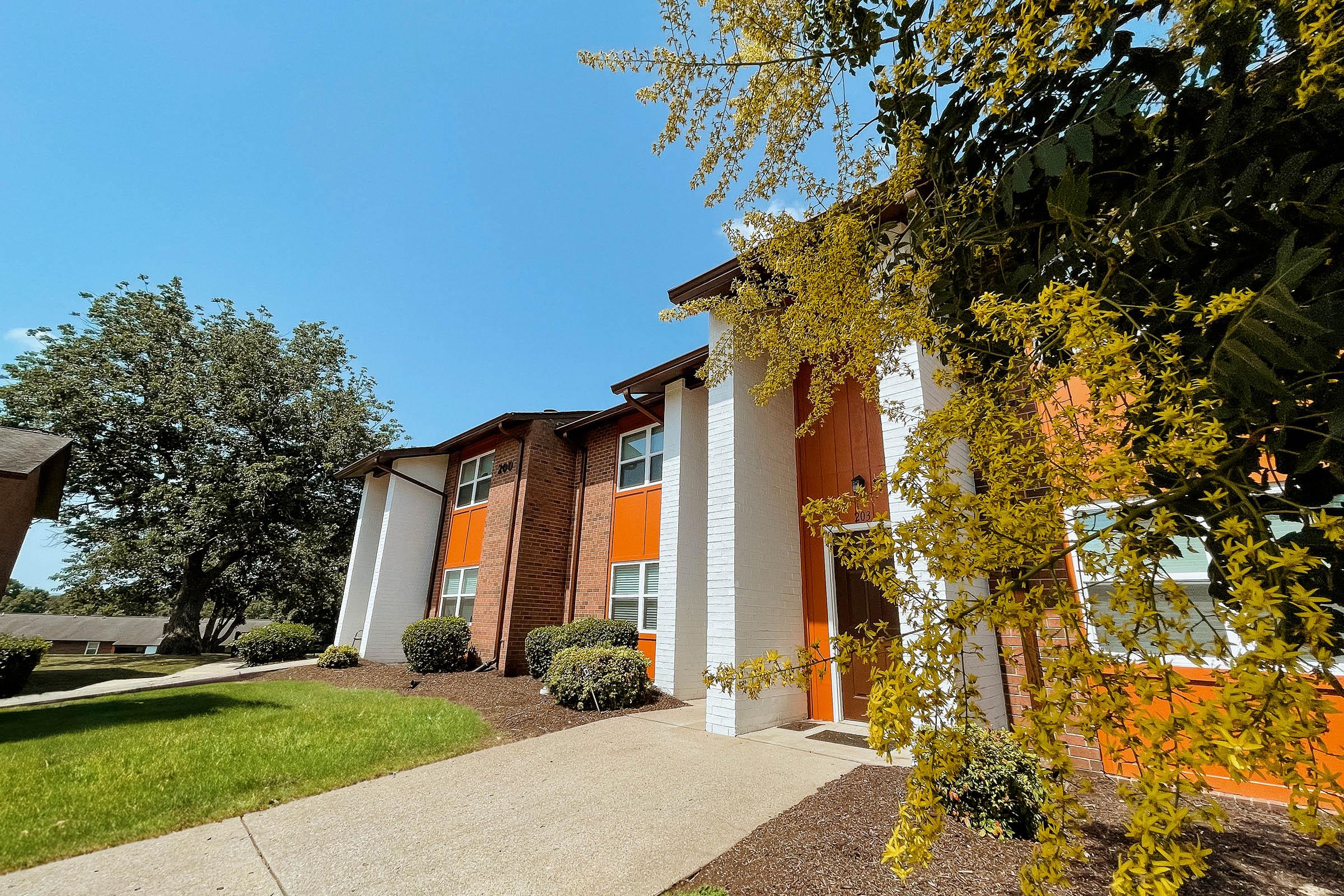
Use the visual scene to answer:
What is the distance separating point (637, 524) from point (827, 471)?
14.7 ft

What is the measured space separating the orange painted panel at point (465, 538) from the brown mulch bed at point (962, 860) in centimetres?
1110

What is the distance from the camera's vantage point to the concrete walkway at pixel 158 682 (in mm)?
9656

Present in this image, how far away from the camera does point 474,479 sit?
14414 mm

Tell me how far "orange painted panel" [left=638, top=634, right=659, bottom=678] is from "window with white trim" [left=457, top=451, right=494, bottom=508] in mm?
6106

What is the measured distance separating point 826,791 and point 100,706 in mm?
11455

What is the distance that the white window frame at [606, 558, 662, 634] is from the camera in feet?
32.6

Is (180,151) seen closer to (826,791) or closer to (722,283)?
(722,283)

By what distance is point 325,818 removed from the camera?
397 centimetres

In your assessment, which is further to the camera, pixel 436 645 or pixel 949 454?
pixel 436 645

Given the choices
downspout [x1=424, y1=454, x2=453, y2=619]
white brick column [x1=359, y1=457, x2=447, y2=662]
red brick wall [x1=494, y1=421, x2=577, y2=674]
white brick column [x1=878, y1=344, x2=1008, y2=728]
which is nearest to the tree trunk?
white brick column [x1=359, y1=457, x2=447, y2=662]

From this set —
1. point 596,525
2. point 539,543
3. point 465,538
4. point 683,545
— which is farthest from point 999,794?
point 465,538

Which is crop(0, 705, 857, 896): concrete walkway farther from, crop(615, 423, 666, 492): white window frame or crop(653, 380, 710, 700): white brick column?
crop(615, 423, 666, 492): white window frame

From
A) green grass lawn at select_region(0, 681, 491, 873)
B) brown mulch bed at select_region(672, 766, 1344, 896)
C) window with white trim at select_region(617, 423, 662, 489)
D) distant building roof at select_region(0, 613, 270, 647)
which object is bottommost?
distant building roof at select_region(0, 613, 270, 647)

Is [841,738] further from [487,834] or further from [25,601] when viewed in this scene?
[25,601]
